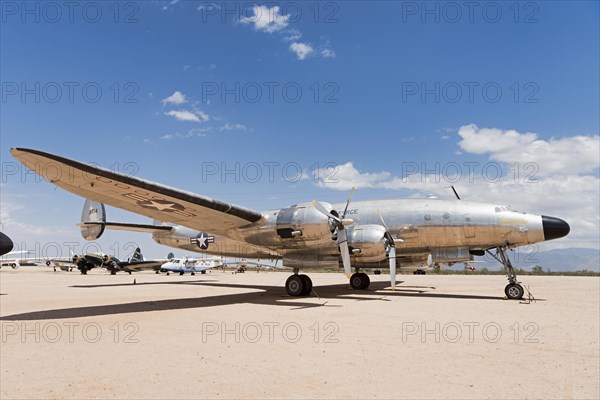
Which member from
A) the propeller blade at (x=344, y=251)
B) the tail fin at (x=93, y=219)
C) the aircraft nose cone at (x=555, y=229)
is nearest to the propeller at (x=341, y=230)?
the propeller blade at (x=344, y=251)

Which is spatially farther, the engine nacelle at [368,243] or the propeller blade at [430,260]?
the propeller blade at [430,260]

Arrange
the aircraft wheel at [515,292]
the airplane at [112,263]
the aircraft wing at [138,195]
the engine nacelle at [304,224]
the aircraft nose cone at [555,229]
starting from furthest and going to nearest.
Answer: the airplane at [112,263] < the aircraft nose cone at [555,229] < the aircraft wheel at [515,292] < the engine nacelle at [304,224] < the aircraft wing at [138,195]

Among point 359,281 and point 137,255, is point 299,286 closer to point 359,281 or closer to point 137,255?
point 359,281

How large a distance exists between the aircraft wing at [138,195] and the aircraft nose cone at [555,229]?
10584 mm

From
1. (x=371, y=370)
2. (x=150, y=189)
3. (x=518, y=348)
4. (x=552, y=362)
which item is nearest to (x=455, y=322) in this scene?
(x=518, y=348)

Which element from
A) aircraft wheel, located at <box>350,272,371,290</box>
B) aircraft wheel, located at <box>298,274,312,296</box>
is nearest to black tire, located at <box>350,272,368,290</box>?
aircraft wheel, located at <box>350,272,371,290</box>

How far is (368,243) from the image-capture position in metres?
15.4

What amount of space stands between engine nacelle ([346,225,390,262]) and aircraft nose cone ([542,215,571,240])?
18.9 ft

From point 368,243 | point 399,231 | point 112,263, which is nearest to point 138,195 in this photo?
point 368,243

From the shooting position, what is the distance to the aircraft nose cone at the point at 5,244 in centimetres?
1231

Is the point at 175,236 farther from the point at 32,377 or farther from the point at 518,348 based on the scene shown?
the point at 518,348

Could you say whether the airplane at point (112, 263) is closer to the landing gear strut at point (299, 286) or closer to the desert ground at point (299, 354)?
the landing gear strut at point (299, 286)

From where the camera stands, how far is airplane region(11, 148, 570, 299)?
12555 mm

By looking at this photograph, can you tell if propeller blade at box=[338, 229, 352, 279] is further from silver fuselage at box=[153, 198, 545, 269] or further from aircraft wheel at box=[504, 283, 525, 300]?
aircraft wheel at box=[504, 283, 525, 300]
